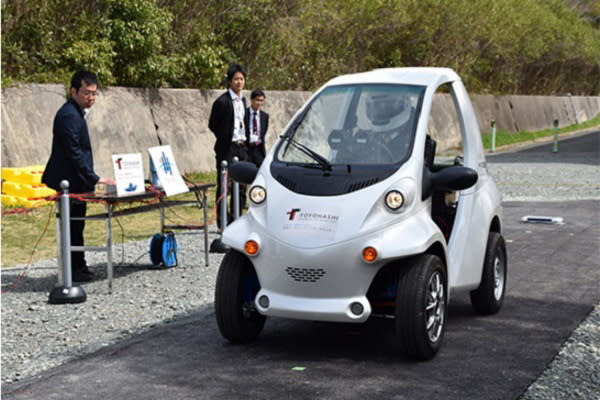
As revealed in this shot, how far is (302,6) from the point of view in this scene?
26.9 m

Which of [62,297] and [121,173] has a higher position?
[121,173]

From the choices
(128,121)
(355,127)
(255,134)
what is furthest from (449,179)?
(128,121)

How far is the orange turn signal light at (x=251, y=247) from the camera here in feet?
21.6

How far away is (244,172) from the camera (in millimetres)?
7379

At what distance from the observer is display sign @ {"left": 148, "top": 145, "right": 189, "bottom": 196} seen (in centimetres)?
970

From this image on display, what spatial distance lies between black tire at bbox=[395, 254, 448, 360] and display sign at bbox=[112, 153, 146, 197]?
349 cm

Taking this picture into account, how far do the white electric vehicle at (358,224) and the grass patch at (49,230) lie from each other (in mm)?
4334

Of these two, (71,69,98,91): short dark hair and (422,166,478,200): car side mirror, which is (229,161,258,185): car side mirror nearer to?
(422,166,478,200): car side mirror

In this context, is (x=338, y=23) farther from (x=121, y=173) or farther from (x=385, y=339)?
(x=385, y=339)

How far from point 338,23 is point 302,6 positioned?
12.2 ft

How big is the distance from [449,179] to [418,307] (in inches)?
41.4

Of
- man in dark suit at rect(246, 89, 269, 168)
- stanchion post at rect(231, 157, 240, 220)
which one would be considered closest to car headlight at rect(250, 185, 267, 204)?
stanchion post at rect(231, 157, 240, 220)

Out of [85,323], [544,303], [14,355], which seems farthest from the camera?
[544,303]

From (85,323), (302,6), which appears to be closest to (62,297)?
(85,323)
